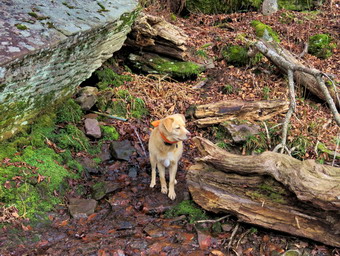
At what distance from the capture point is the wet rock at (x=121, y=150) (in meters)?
6.11

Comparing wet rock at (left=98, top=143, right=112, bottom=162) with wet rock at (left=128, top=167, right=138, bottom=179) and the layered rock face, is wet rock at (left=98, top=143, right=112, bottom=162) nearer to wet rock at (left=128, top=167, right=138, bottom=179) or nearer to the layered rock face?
wet rock at (left=128, top=167, right=138, bottom=179)

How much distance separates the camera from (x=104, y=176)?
5758mm

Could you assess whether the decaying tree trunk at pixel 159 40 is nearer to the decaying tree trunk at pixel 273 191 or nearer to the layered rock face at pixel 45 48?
the layered rock face at pixel 45 48

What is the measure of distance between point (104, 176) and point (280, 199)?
10.0 feet

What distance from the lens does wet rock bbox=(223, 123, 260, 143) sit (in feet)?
21.1

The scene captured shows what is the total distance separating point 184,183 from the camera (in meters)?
5.73

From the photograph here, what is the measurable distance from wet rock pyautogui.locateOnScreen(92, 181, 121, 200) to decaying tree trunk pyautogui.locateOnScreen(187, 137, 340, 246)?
4.45 ft

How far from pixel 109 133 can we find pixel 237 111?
2772 mm

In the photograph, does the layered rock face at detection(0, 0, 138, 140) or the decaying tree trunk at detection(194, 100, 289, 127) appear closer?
the layered rock face at detection(0, 0, 138, 140)

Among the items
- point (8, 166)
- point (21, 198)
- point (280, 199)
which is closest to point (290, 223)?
point (280, 199)

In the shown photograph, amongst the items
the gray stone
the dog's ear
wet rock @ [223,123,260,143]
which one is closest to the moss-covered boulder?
wet rock @ [223,123,260,143]

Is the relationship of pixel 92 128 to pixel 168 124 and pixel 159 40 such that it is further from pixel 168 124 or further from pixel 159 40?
pixel 159 40

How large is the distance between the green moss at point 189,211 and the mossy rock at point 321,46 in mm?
7403

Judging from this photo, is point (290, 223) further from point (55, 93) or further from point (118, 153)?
point (55, 93)
